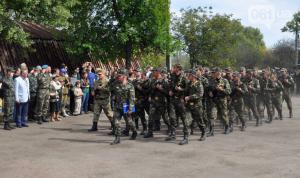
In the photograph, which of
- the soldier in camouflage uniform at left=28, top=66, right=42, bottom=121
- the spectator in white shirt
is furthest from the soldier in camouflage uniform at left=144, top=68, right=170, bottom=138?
the soldier in camouflage uniform at left=28, top=66, right=42, bottom=121

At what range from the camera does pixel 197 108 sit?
1173 centimetres

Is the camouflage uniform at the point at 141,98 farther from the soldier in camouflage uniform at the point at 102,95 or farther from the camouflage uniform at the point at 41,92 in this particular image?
the camouflage uniform at the point at 41,92

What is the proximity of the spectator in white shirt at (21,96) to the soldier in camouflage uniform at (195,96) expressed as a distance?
213 inches

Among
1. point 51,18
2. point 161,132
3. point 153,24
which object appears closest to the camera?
point 161,132

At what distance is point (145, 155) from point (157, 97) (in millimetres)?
2455

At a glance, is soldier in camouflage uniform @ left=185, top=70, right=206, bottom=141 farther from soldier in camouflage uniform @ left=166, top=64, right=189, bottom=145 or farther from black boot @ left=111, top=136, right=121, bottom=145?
black boot @ left=111, top=136, right=121, bottom=145

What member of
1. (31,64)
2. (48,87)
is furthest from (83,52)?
(48,87)

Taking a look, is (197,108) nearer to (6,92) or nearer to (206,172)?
(206,172)

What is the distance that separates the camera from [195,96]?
11531mm

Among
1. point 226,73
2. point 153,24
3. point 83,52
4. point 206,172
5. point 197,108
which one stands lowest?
point 206,172

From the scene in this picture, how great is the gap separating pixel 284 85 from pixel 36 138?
376 inches

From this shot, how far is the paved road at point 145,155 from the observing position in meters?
8.36

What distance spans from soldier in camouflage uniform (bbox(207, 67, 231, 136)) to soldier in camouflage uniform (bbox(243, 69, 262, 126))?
210 cm

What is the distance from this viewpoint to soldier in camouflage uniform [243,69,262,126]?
14906 millimetres
